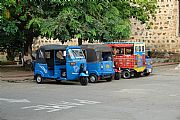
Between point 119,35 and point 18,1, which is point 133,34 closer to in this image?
point 119,35

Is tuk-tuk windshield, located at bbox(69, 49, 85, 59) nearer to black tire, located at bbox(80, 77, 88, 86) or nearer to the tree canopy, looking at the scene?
black tire, located at bbox(80, 77, 88, 86)

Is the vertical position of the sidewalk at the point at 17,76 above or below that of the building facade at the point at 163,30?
below

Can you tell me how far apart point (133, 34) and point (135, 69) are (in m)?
13.1

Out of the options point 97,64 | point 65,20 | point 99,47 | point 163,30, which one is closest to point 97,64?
point 97,64

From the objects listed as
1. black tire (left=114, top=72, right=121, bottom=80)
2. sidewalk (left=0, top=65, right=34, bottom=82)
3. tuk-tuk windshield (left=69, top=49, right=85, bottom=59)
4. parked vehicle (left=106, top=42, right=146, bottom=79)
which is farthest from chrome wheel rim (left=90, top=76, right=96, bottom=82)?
sidewalk (left=0, top=65, right=34, bottom=82)

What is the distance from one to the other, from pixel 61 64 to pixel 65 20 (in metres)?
3.17

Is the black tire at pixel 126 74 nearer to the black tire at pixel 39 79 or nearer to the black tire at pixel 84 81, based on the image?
the black tire at pixel 84 81

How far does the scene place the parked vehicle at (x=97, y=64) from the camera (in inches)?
787

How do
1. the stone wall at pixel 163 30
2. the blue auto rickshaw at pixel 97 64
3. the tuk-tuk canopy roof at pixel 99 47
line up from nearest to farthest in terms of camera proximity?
the blue auto rickshaw at pixel 97 64, the tuk-tuk canopy roof at pixel 99 47, the stone wall at pixel 163 30

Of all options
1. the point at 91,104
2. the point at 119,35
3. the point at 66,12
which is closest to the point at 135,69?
the point at 119,35

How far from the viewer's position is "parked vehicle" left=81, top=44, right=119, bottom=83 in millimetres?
19984

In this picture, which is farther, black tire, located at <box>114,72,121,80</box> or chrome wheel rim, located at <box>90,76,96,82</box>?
black tire, located at <box>114,72,121,80</box>

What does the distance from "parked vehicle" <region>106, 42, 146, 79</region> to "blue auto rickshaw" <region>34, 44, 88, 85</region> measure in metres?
3.41

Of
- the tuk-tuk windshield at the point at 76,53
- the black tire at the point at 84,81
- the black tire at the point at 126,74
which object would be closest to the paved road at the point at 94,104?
the black tire at the point at 84,81
